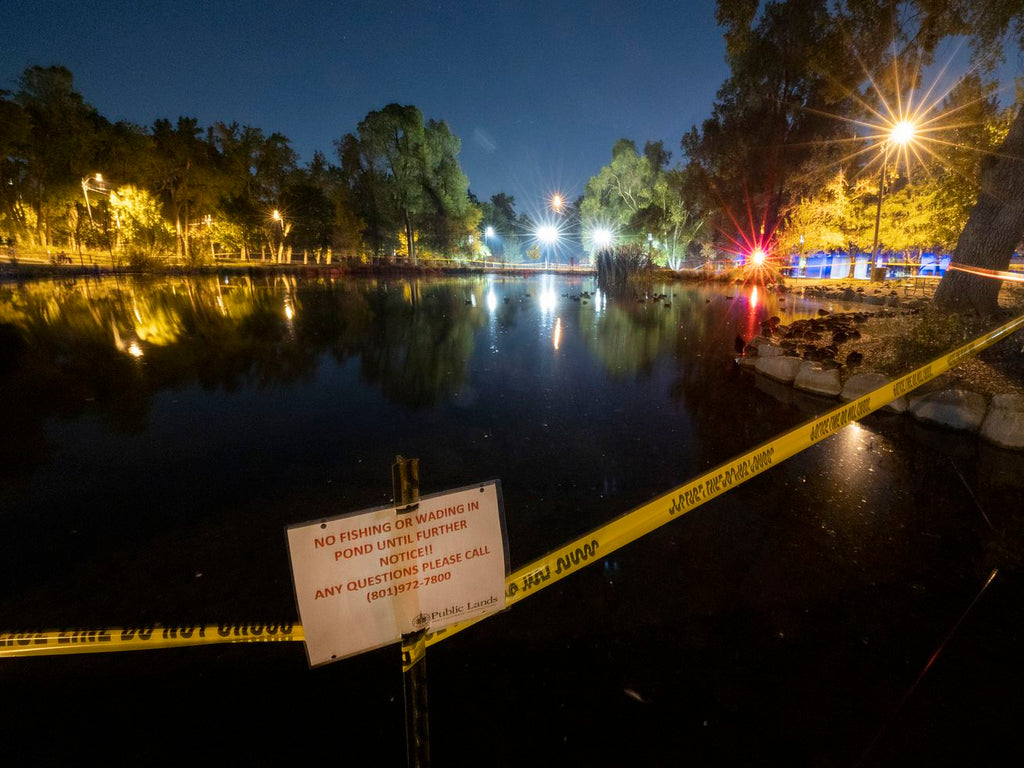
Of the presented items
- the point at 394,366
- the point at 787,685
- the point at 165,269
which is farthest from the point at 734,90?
the point at 165,269

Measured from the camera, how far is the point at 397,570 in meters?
1.47

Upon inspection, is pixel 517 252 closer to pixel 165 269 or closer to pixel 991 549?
pixel 165 269

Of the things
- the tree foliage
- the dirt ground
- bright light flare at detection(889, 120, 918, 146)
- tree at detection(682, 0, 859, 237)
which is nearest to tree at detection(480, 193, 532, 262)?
the tree foliage

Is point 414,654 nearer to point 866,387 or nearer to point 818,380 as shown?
point 866,387

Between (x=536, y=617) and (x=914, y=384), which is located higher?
(x=914, y=384)

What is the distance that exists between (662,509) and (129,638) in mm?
2367

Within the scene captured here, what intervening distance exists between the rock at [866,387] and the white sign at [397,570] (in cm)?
717

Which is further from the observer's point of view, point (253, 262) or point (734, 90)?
point (253, 262)

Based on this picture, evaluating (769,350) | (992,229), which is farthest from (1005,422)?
(992,229)

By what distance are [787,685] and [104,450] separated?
738cm

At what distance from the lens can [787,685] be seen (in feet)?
8.07

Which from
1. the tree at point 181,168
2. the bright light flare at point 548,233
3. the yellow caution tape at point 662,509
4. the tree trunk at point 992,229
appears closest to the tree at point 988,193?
the tree trunk at point 992,229

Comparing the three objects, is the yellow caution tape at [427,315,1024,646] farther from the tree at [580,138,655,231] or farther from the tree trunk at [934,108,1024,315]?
the tree at [580,138,655,231]

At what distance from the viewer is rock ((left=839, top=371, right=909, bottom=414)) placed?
618 centimetres
